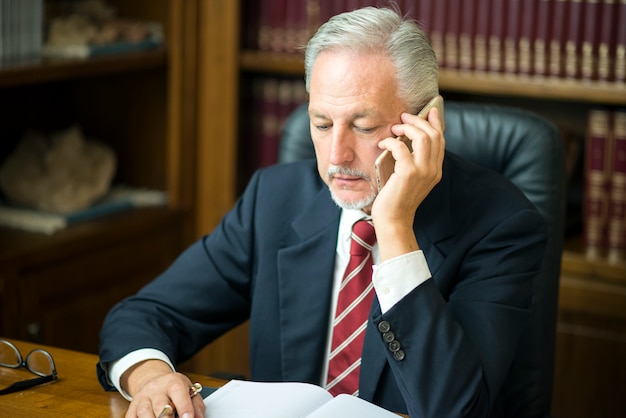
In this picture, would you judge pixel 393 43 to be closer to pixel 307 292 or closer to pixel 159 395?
pixel 307 292

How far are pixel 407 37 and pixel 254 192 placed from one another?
1.56 ft

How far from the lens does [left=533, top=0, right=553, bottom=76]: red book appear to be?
2.82 meters

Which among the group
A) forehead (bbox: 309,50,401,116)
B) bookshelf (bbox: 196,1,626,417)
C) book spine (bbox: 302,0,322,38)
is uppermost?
book spine (bbox: 302,0,322,38)

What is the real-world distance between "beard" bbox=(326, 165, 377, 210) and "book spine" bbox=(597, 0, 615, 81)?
1.30 metres

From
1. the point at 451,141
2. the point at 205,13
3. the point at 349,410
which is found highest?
the point at 205,13

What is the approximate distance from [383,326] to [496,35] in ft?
5.09

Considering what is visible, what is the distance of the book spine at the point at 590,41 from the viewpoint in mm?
2773

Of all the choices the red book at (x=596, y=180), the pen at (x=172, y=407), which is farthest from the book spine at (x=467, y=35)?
the pen at (x=172, y=407)

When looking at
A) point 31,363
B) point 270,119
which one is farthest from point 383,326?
point 270,119

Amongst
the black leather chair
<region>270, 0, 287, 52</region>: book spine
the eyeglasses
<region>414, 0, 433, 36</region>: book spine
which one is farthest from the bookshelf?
the eyeglasses

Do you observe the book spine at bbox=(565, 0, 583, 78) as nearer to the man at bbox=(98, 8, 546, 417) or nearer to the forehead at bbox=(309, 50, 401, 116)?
the man at bbox=(98, 8, 546, 417)

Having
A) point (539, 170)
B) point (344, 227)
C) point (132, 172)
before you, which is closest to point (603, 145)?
point (539, 170)

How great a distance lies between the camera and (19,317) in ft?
8.94

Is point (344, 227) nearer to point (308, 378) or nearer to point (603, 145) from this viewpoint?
point (308, 378)
